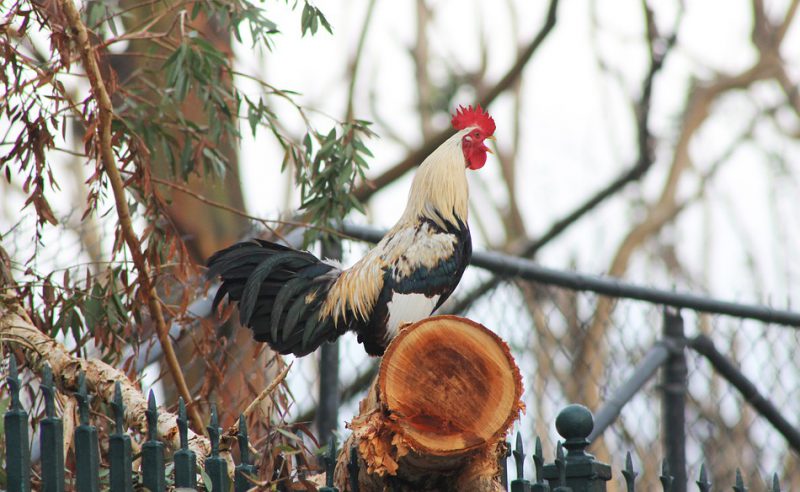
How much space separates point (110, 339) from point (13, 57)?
3.44ft

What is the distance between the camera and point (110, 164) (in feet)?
11.1

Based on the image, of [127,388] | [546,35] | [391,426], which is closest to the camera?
[391,426]

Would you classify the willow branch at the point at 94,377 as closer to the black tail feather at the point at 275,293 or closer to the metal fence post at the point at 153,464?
the metal fence post at the point at 153,464

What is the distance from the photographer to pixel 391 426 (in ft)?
8.21

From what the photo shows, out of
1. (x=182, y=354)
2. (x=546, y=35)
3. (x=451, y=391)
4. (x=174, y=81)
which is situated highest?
(x=546, y=35)

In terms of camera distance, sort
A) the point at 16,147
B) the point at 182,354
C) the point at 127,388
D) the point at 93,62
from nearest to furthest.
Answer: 1. the point at 127,388
2. the point at 93,62
3. the point at 16,147
4. the point at 182,354

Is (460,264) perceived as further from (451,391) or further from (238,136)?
(451,391)

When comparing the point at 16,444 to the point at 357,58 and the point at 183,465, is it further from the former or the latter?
the point at 357,58

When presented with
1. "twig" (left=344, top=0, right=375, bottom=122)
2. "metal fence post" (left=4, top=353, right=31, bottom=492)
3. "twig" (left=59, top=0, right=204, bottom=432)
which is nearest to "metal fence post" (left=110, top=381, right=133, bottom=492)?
"metal fence post" (left=4, top=353, right=31, bottom=492)

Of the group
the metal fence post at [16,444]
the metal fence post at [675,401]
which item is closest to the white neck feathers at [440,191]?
the metal fence post at [675,401]

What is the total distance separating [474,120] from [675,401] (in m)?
1.38

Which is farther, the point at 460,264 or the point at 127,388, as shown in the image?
the point at 460,264

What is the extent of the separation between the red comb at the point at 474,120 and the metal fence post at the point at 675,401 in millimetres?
1170

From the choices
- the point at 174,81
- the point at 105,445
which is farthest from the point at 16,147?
the point at 105,445
